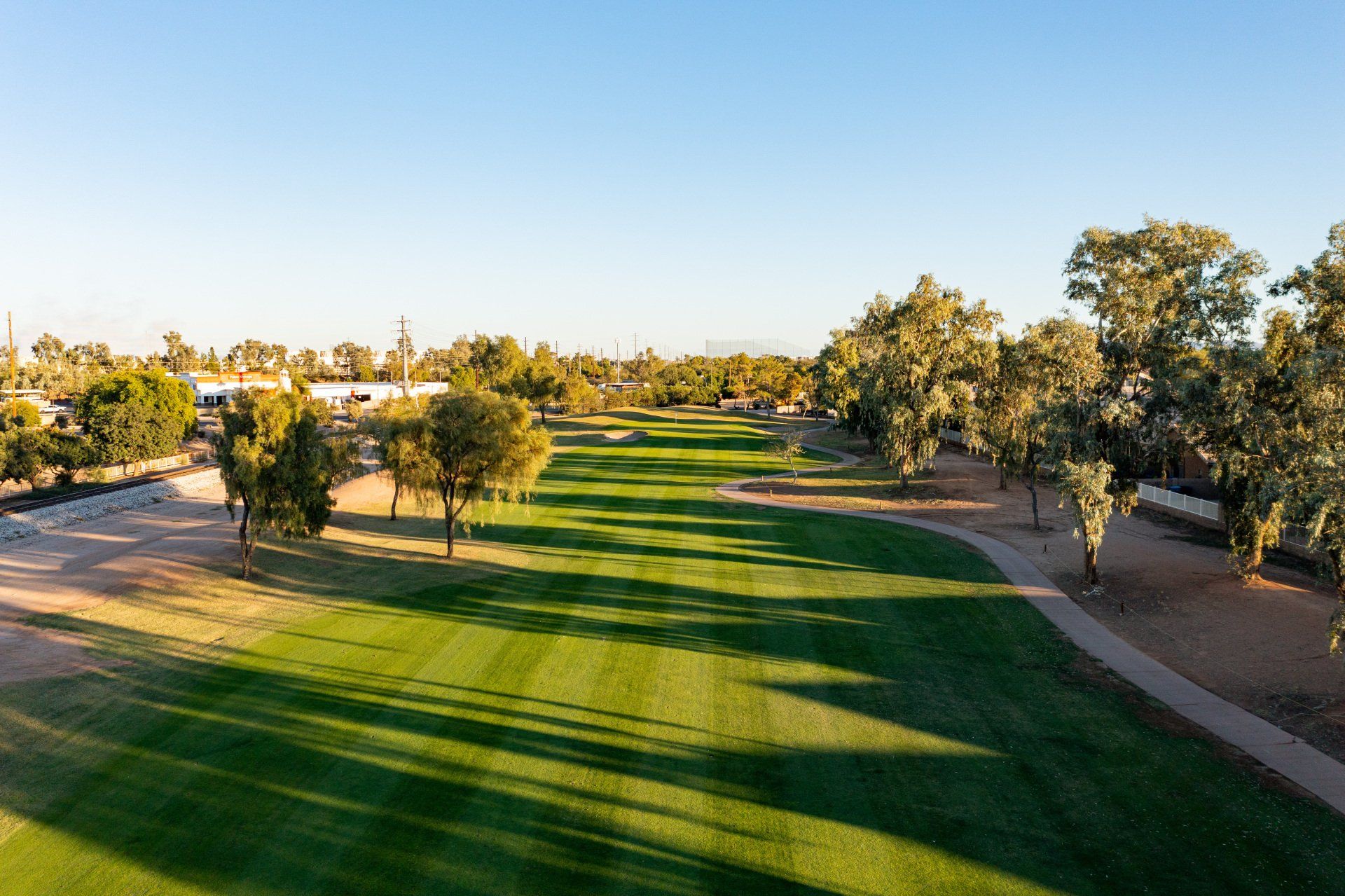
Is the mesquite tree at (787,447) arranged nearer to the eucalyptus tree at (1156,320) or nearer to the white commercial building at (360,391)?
the eucalyptus tree at (1156,320)

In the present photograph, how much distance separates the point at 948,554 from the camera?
1308 inches

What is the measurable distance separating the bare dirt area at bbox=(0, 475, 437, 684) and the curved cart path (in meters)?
28.1

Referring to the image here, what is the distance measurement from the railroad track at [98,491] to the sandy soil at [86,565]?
5.27 meters

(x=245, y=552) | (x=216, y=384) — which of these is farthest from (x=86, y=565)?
(x=216, y=384)

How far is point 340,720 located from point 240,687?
404 cm

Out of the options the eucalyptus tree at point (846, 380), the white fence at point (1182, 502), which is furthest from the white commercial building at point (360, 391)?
the white fence at point (1182, 502)

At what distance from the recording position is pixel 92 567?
3228 cm

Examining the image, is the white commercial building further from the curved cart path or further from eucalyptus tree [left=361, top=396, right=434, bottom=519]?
the curved cart path

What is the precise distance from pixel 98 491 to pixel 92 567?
80.8ft

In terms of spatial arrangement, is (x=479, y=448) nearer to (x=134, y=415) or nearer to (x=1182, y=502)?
(x=1182, y=502)

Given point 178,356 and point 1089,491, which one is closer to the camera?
point 1089,491

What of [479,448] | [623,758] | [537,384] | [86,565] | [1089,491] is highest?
[537,384]

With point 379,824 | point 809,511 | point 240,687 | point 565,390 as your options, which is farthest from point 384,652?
point 565,390

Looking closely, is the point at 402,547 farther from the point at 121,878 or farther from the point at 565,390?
the point at 565,390
